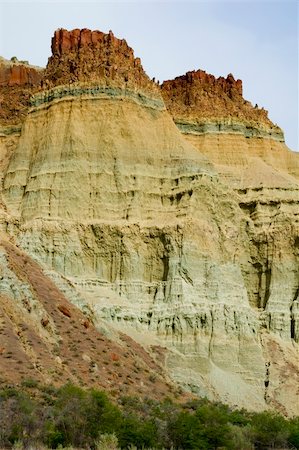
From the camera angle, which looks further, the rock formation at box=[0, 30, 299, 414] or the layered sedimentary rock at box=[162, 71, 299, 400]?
the layered sedimentary rock at box=[162, 71, 299, 400]

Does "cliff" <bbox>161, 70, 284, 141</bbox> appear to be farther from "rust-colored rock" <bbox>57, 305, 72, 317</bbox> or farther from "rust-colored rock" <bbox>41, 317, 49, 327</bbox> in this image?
"rust-colored rock" <bbox>41, 317, 49, 327</bbox>

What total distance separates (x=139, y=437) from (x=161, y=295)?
25.7 m

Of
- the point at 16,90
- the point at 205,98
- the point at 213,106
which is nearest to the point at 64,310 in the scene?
the point at 16,90

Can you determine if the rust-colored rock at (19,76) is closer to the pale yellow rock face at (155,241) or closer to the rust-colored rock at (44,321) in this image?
the pale yellow rock face at (155,241)

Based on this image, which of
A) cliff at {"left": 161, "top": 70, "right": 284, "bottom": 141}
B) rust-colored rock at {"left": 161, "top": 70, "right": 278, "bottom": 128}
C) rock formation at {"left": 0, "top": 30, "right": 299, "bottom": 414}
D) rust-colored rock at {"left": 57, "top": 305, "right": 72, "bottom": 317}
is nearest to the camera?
rust-colored rock at {"left": 57, "top": 305, "right": 72, "bottom": 317}

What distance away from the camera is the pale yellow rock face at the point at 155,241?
80.6 meters

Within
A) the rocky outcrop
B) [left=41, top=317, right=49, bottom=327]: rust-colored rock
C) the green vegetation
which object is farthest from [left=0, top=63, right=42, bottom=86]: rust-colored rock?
the green vegetation

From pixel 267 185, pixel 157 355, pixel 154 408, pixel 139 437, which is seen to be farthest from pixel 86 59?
pixel 139 437

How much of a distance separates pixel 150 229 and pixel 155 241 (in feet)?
3.19

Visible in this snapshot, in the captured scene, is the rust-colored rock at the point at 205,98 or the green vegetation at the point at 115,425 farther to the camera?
the rust-colored rock at the point at 205,98

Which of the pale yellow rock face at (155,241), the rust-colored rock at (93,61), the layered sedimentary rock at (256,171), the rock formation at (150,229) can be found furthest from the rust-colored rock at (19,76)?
the layered sedimentary rock at (256,171)

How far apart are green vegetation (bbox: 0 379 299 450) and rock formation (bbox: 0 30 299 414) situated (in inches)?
493

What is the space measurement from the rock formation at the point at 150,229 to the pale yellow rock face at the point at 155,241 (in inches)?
4.0

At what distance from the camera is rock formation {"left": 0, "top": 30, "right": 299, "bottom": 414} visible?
80688 mm
